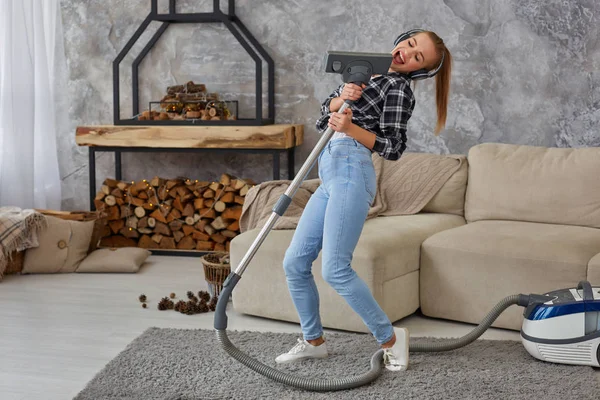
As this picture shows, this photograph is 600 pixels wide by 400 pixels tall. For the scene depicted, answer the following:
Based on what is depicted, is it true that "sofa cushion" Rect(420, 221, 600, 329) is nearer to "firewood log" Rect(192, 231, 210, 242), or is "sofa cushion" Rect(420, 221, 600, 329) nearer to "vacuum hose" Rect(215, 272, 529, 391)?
"vacuum hose" Rect(215, 272, 529, 391)

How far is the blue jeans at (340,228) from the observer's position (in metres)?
2.48

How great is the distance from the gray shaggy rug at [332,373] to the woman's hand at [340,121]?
82 cm

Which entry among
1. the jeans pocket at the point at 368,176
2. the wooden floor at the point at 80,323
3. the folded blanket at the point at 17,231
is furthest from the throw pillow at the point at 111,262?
the jeans pocket at the point at 368,176

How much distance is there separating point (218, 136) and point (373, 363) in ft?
7.09

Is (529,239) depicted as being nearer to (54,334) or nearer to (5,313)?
(54,334)

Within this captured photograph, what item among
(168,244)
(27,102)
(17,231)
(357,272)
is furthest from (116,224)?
(357,272)

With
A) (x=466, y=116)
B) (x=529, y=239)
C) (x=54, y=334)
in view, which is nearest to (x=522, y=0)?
(x=466, y=116)

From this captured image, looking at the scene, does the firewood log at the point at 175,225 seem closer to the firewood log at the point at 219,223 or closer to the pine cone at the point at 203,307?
the firewood log at the point at 219,223

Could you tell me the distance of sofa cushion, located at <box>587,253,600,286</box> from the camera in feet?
10.0

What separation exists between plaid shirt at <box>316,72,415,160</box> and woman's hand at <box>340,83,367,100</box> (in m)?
0.15

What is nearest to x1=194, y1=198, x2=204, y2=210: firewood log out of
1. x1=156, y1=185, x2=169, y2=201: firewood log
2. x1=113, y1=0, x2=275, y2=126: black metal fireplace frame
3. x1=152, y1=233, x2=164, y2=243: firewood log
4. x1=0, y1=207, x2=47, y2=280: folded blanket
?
x1=156, y1=185, x2=169, y2=201: firewood log

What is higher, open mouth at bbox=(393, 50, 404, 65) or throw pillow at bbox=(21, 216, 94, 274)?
open mouth at bbox=(393, 50, 404, 65)

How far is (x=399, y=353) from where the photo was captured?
8.77 feet

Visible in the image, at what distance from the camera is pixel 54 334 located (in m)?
3.19
